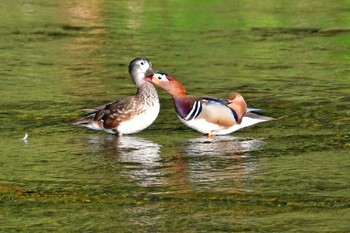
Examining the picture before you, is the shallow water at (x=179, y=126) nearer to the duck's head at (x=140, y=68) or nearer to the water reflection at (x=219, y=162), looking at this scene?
the water reflection at (x=219, y=162)

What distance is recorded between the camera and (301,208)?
→ 29.4ft

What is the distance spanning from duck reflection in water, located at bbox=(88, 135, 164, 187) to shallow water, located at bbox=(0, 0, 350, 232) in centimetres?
2

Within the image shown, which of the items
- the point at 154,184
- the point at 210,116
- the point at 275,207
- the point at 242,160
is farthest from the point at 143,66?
the point at 275,207

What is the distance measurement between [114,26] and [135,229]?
12258mm

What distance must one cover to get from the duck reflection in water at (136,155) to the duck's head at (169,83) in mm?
533

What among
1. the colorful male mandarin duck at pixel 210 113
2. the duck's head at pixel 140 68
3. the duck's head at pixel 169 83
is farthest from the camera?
the duck's head at pixel 140 68

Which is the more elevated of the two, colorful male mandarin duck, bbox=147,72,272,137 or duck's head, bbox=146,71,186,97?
duck's head, bbox=146,71,186,97

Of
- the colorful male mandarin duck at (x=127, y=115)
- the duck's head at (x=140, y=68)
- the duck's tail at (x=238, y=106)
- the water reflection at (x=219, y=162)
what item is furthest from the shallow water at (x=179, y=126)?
the duck's head at (x=140, y=68)

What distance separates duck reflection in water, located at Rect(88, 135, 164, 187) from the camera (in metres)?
10.2

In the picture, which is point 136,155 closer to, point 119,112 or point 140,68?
point 119,112

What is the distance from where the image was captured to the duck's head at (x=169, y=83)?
39.4ft

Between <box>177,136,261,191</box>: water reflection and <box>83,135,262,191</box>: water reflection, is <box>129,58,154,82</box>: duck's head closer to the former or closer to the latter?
<box>83,135,262,191</box>: water reflection

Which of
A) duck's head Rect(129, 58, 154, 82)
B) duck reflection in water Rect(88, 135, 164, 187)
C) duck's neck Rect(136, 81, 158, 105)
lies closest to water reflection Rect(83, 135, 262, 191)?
duck reflection in water Rect(88, 135, 164, 187)

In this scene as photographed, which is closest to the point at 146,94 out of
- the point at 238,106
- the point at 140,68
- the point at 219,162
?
the point at 140,68
